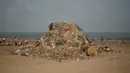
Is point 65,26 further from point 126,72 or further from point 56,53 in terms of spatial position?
point 126,72

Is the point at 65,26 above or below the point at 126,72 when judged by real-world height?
above

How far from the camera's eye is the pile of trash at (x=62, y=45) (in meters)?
7.21

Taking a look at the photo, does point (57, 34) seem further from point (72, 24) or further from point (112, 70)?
point (112, 70)

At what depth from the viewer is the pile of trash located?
23.6 ft

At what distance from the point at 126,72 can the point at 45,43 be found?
457 cm

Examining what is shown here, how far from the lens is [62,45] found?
25.5 ft

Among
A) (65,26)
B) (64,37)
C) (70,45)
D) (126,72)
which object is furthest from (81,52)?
(126,72)

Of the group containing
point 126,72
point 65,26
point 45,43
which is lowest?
point 126,72

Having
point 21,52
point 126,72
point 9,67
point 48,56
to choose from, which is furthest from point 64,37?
point 126,72

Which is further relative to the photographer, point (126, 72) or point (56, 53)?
point (56, 53)

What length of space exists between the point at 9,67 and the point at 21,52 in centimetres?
306

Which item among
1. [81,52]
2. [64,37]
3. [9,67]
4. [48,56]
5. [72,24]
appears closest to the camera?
[9,67]

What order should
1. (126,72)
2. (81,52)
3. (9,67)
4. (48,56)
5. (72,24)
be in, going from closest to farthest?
(126,72)
(9,67)
(48,56)
(81,52)
(72,24)

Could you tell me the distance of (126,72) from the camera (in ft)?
14.0
